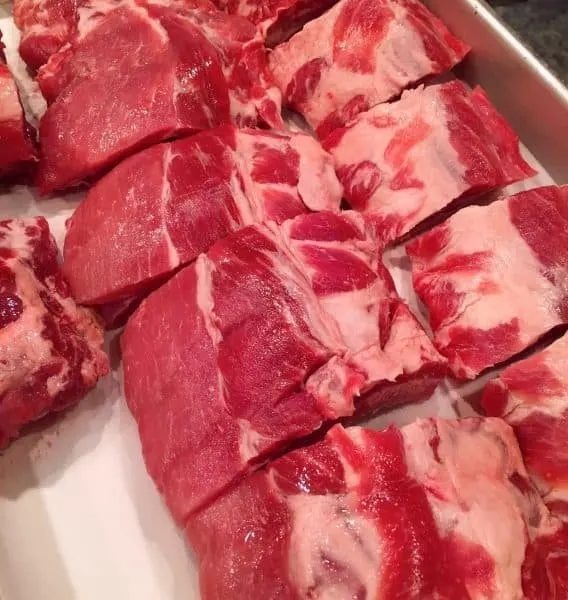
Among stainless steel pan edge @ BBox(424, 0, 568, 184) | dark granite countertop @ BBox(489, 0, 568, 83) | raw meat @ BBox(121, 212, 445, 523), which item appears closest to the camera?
raw meat @ BBox(121, 212, 445, 523)

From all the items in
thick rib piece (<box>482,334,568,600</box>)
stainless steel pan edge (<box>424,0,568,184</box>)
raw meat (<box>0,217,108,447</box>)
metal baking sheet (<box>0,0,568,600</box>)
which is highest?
stainless steel pan edge (<box>424,0,568,184</box>)

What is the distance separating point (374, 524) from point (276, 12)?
8.92ft

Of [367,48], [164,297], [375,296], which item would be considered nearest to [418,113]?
[367,48]

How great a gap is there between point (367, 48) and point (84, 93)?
141 centimetres

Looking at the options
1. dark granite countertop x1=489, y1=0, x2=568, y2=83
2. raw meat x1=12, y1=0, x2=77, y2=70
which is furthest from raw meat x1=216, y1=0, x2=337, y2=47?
dark granite countertop x1=489, y1=0, x2=568, y2=83

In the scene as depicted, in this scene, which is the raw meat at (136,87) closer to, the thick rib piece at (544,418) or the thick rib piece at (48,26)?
the thick rib piece at (48,26)

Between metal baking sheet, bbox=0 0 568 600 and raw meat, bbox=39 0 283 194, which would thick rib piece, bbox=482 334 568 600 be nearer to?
metal baking sheet, bbox=0 0 568 600

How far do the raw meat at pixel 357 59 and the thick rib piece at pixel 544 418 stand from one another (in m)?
1.55

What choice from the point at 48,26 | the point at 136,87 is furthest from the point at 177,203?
the point at 48,26

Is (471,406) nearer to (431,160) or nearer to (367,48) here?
(431,160)

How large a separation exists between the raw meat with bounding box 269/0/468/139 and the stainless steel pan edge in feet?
0.63

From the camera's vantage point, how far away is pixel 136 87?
2.94 metres

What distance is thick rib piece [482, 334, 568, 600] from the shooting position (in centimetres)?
241

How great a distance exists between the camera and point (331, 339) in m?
2.43
